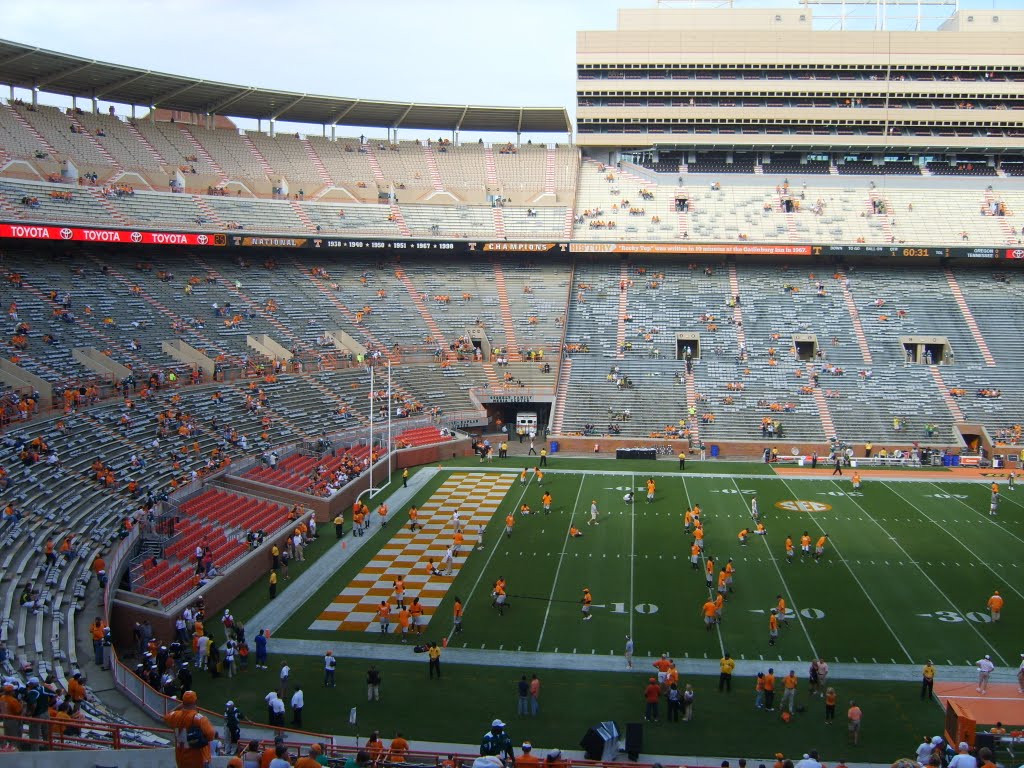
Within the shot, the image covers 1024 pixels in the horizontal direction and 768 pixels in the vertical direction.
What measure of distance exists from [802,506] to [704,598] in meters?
11.1

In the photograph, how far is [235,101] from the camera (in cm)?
5825

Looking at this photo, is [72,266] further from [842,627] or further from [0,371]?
[842,627]

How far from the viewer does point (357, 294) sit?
5488 cm

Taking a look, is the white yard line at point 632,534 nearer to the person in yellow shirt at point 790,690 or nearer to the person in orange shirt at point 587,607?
the person in orange shirt at point 587,607

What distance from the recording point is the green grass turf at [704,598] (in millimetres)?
17984

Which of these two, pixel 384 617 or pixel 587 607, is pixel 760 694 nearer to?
pixel 587 607

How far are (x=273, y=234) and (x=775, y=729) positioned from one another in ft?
139

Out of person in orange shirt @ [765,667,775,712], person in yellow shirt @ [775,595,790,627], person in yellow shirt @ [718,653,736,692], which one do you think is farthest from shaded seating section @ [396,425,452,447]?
person in orange shirt @ [765,667,775,712]

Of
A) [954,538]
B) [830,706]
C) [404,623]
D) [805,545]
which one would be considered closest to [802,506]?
[954,538]

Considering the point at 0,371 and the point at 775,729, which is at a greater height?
the point at 0,371

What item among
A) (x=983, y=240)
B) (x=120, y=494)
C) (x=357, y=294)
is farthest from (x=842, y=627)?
(x=983, y=240)

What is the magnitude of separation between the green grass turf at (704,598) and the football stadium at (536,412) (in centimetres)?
14

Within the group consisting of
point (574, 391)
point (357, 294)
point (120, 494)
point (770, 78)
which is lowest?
point (120, 494)

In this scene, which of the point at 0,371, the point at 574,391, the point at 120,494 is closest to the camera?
the point at 120,494
